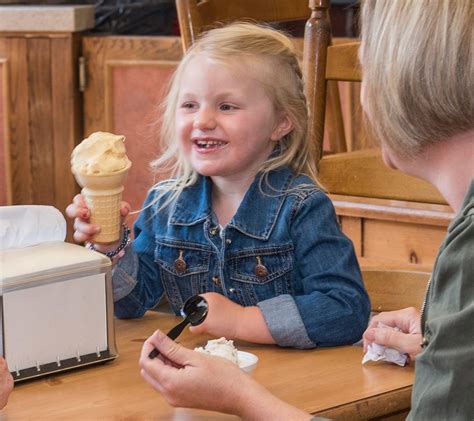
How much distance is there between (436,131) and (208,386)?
38 cm

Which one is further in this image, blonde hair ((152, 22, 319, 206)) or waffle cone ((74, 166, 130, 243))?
blonde hair ((152, 22, 319, 206))

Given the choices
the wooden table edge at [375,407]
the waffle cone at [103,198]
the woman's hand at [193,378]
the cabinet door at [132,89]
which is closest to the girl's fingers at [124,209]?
the waffle cone at [103,198]

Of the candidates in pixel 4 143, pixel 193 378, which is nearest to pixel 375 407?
pixel 193 378

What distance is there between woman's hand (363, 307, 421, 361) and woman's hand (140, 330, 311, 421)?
10.7 inches

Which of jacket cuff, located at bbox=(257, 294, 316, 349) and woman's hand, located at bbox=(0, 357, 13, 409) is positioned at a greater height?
woman's hand, located at bbox=(0, 357, 13, 409)

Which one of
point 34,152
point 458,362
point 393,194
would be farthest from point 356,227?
point 34,152

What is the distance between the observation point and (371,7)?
1114 mm

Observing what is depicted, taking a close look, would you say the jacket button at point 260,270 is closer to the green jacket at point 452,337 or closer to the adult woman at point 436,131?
the adult woman at point 436,131

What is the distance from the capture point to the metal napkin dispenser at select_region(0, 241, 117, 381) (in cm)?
132

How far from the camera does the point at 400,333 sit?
143 cm

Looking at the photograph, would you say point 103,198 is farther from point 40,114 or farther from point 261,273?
point 40,114

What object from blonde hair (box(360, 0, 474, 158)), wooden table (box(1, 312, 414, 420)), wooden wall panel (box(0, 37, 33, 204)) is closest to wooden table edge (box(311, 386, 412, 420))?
wooden table (box(1, 312, 414, 420))

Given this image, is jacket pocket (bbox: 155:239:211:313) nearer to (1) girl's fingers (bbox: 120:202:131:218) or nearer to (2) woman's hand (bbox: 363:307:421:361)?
(1) girl's fingers (bbox: 120:202:131:218)

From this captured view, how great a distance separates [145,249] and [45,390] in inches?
19.4
